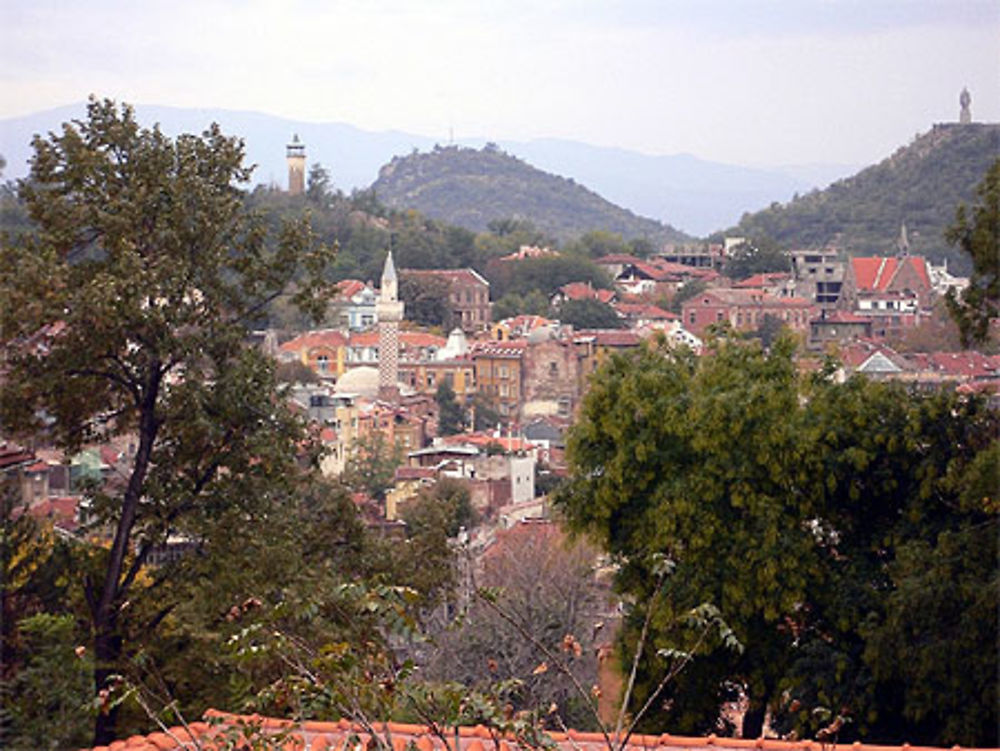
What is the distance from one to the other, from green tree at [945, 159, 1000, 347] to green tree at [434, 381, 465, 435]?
84.6 feet

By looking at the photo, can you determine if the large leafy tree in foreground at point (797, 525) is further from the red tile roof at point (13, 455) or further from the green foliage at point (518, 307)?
the green foliage at point (518, 307)

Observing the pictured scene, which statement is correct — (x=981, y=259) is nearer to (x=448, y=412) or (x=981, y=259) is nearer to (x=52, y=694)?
(x=52, y=694)

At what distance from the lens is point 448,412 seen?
109 ft

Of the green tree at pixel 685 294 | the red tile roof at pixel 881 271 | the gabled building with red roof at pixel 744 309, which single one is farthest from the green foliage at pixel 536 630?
the red tile roof at pixel 881 271

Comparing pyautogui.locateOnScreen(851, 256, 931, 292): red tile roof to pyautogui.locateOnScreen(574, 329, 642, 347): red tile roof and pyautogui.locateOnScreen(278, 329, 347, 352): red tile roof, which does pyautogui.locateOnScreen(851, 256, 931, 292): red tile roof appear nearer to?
pyautogui.locateOnScreen(574, 329, 642, 347): red tile roof

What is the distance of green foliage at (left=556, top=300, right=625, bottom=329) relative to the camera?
42625 millimetres

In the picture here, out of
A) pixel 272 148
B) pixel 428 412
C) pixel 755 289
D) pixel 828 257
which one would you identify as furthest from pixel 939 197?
pixel 428 412

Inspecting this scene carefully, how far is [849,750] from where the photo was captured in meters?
4.39

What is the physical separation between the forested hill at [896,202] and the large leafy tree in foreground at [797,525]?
161 feet

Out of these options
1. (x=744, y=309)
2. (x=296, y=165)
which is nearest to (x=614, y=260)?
Result: (x=744, y=309)

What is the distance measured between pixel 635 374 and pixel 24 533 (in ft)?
10.2

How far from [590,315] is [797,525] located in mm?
36145

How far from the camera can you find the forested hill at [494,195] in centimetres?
9094

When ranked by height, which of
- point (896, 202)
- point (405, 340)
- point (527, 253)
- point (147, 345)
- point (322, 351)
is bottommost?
point (322, 351)
